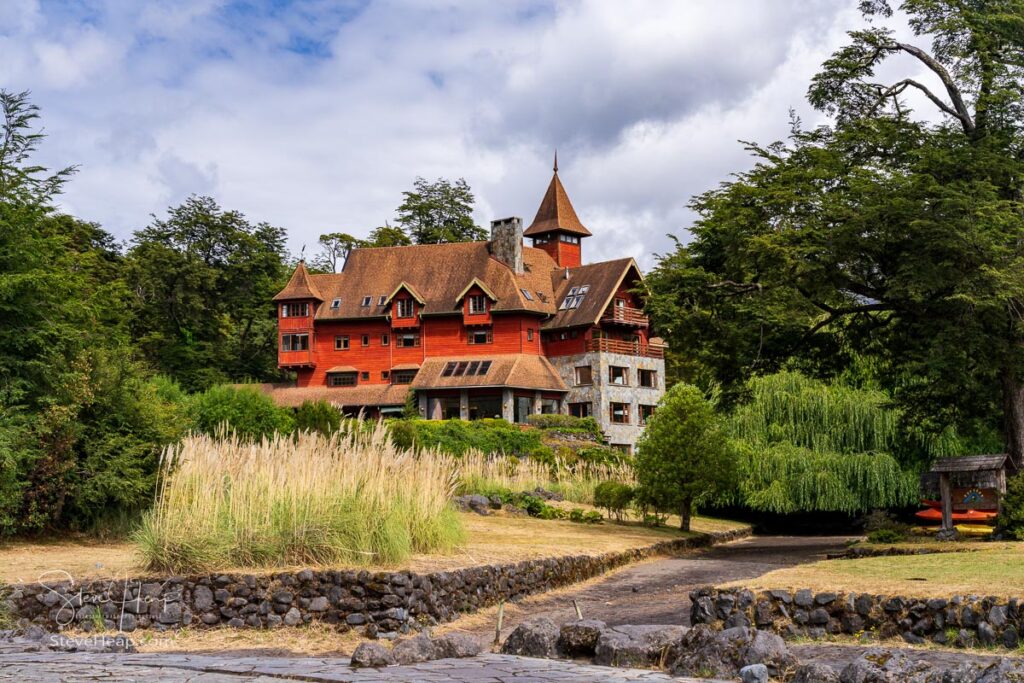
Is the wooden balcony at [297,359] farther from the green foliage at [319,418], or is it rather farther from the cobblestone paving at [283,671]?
the cobblestone paving at [283,671]

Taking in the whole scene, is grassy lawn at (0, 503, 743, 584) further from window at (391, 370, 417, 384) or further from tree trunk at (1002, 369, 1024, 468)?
window at (391, 370, 417, 384)

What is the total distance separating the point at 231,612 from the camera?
487 inches

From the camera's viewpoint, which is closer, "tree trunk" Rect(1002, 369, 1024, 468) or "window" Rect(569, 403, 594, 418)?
"tree trunk" Rect(1002, 369, 1024, 468)

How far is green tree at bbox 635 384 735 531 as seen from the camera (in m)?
25.5

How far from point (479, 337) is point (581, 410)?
644 centimetres

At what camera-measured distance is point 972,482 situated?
818 inches

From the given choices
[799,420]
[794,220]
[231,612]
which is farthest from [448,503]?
[799,420]

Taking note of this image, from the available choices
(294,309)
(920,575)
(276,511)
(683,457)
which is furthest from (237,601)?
(294,309)

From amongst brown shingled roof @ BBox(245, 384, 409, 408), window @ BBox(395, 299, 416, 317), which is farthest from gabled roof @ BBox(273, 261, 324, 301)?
brown shingled roof @ BBox(245, 384, 409, 408)

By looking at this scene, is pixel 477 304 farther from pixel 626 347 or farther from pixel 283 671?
pixel 283 671

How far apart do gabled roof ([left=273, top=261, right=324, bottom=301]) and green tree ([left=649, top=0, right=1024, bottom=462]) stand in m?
34.1

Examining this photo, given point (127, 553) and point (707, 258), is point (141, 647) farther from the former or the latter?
point (707, 258)

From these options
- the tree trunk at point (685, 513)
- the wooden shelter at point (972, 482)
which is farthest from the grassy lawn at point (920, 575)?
the tree trunk at point (685, 513)

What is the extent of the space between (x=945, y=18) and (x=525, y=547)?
584 inches
